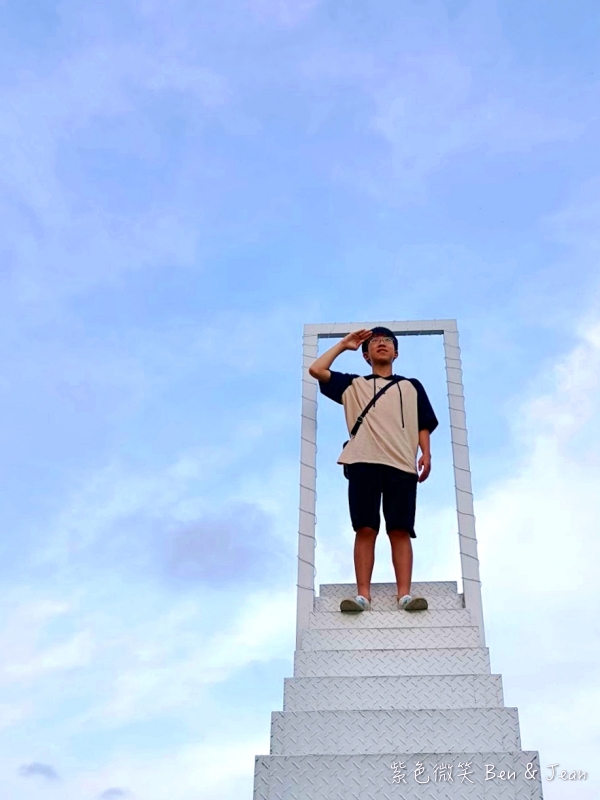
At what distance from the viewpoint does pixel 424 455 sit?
696 centimetres

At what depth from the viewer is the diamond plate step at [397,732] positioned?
16.1 ft

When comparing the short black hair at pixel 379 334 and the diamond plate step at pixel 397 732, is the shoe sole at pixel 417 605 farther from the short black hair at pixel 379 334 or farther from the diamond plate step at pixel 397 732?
the short black hair at pixel 379 334

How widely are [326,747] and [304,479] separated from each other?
243cm

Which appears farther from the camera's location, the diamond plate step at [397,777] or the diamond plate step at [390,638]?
the diamond plate step at [390,638]

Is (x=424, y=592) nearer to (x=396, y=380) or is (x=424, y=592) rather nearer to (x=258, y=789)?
(x=396, y=380)

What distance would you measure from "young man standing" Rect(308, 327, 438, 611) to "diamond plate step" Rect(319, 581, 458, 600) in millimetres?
170

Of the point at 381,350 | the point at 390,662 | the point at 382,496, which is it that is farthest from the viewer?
the point at 381,350

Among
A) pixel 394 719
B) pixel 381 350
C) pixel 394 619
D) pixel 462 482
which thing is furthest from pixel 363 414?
pixel 394 719

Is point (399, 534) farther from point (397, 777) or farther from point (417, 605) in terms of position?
point (397, 777)

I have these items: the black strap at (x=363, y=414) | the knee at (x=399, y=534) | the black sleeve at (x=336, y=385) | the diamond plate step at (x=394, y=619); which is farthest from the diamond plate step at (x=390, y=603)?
the black sleeve at (x=336, y=385)

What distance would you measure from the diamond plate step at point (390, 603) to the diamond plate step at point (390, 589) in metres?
0.03

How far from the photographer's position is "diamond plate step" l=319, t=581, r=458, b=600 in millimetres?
6515

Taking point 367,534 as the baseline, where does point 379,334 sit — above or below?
above

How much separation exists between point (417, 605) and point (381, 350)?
2.19m
